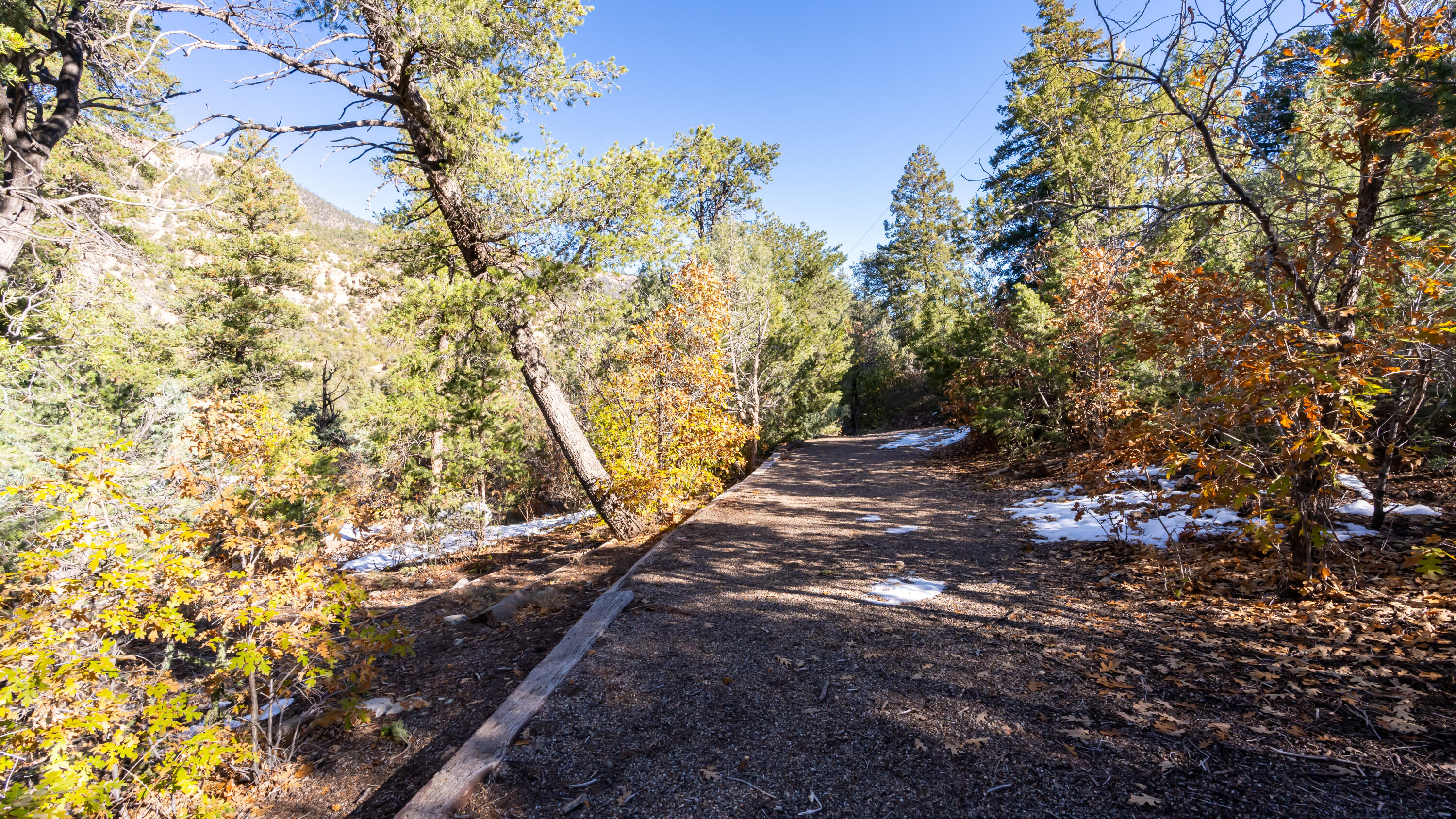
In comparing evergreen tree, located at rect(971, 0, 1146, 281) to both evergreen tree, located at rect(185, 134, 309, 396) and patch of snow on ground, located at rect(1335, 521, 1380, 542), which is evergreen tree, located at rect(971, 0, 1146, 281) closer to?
patch of snow on ground, located at rect(1335, 521, 1380, 542)

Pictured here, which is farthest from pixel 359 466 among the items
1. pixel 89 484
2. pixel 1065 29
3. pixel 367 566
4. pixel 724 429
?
pixel 1065 29

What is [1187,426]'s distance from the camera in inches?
138

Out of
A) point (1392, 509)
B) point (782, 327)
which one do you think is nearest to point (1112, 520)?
point (1392, 509)

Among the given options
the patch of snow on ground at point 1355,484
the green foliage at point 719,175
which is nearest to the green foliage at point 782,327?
the green foliage at point 719,175

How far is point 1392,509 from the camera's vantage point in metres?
3.85

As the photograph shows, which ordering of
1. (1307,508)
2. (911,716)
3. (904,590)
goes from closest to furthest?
(911,716)
(1307,508)
(904,590)

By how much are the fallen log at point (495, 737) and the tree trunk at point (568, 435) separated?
9.74 feet

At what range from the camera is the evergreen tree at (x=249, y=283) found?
1359 centimetres

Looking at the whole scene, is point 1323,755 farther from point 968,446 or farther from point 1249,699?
point 968,446

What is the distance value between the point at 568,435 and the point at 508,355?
1.16 metres

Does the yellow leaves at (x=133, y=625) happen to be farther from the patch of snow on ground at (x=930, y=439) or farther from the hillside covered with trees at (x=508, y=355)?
the patch of snow on ground at (x=930, y=439)

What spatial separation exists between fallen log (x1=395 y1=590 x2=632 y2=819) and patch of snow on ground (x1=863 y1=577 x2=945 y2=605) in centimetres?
215

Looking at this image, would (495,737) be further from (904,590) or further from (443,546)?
(443,546)

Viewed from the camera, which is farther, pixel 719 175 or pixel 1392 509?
pixel 719 175
